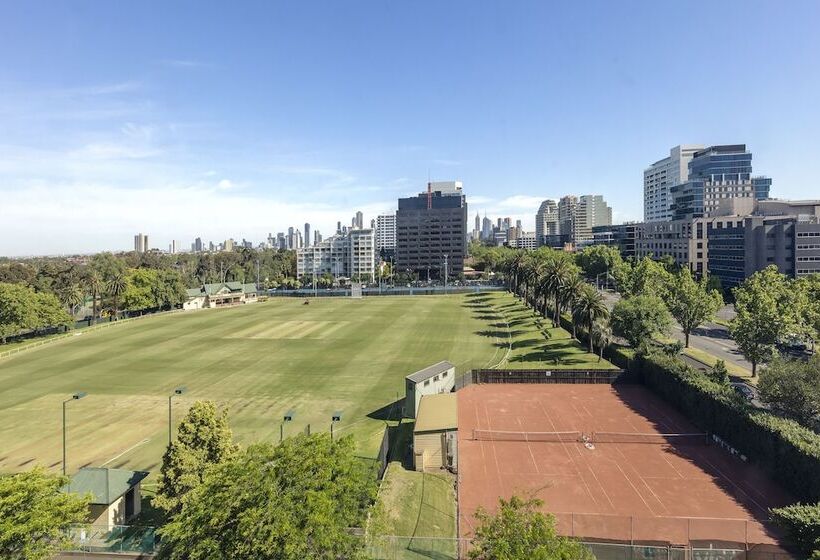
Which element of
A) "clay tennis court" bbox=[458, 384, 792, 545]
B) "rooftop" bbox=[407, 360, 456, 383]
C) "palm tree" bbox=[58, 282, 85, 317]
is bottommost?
"clay tennis court" bbox=[458, 384, 792, 545]

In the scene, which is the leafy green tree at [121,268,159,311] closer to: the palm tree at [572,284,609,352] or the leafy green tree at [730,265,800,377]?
the palm tree at [572,284,609,352]

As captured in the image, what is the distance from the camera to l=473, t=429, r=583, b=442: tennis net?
33969 mm

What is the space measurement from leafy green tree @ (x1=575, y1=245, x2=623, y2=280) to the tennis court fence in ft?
343

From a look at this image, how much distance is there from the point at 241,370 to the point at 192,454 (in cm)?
3460

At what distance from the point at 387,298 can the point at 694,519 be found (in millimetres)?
116767

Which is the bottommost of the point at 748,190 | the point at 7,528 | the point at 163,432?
the point at 163,432

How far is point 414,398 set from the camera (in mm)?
37750

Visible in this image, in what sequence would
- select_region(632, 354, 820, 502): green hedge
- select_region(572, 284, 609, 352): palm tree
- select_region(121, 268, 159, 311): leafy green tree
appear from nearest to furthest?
select_region(632, 354, 820, 502): green hedge → select_region(572, 284, 609, 352): palm tree → select_region(121, 268, 159, 311): leafy green tree

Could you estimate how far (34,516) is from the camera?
55.2 feet

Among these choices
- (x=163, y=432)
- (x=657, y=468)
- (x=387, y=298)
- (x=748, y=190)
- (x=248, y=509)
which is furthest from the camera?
(x=748, y=190)

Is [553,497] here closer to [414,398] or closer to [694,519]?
[694,519]

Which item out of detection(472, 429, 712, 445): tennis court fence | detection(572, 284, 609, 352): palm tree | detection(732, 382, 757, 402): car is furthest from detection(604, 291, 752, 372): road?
detection(472, 429, 712, 445): tennis court fence

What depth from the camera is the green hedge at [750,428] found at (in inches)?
987

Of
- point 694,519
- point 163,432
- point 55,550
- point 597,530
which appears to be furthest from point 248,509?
point 163,432
